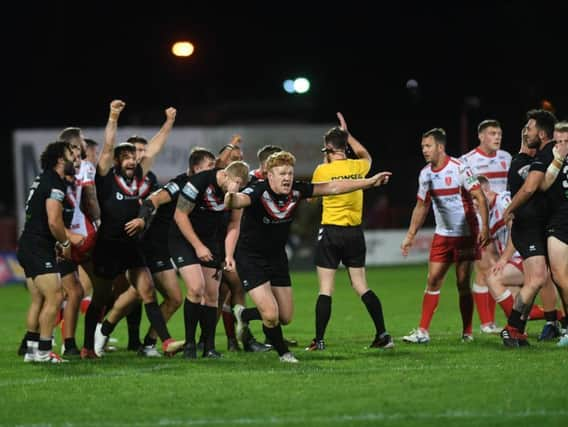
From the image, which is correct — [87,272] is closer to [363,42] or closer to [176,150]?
[176,150]

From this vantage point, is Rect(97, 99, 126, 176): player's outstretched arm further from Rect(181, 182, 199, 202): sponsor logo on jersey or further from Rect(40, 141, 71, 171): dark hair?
Rect(181, 182, 199, 202): sponsor logo on jersey

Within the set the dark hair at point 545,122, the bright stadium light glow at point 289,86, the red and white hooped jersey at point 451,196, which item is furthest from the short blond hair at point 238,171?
the bright stadium light glow at point 289,86

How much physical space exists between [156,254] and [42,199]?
144 centimetres

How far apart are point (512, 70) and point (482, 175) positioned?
2762 cm

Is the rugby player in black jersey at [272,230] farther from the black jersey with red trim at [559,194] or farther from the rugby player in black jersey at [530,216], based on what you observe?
the black jersey with red trim at [559,194]

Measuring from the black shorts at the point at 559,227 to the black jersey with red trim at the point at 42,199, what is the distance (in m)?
4.89

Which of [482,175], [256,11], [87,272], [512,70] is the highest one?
[256,11]

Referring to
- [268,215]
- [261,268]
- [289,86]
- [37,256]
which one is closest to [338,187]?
[268,215]

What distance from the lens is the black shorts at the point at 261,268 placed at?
37.7ft

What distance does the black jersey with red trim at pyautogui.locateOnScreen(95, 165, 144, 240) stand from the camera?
12312 mm

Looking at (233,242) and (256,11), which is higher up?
(256,11)

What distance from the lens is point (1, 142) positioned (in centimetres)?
3297

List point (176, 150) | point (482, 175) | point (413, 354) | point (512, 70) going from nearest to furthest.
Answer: point (413, 354)
point (482, 175)
point (176, 150)
point (512, 70)

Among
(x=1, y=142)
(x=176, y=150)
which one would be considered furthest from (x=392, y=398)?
(x=1, y=142)
